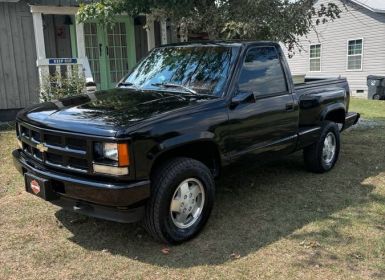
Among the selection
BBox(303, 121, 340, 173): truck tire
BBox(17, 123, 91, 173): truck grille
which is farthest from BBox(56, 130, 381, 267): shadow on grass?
BBox(17, 123, 91, 173): truck grille

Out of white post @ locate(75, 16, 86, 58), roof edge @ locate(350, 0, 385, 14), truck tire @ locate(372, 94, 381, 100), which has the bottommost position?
truck tire @ locate(372, 94, 381, 100)

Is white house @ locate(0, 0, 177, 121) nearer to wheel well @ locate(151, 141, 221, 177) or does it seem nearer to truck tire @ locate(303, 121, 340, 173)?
truck tire @ locate(303, 121, 340, 173)

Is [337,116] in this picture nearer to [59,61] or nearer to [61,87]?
[61,87]

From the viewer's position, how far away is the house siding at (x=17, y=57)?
10383 mm

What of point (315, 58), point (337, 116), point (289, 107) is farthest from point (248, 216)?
point (315, 58)

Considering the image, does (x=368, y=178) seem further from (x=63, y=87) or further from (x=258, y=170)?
(x=63, y=87)

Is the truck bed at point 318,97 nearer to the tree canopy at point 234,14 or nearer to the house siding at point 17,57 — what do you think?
the tree canopy at point 234,14

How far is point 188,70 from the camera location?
16.4 ft

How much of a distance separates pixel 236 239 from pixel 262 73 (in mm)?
1969

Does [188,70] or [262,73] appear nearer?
[188,70]

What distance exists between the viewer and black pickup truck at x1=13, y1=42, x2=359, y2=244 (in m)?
3.70

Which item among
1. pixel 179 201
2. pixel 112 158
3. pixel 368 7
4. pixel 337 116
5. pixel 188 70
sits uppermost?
pixel 368 7

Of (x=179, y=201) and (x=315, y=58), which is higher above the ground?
(x=315, y=58)

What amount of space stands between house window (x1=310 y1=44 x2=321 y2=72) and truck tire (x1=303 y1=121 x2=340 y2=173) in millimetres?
18051
